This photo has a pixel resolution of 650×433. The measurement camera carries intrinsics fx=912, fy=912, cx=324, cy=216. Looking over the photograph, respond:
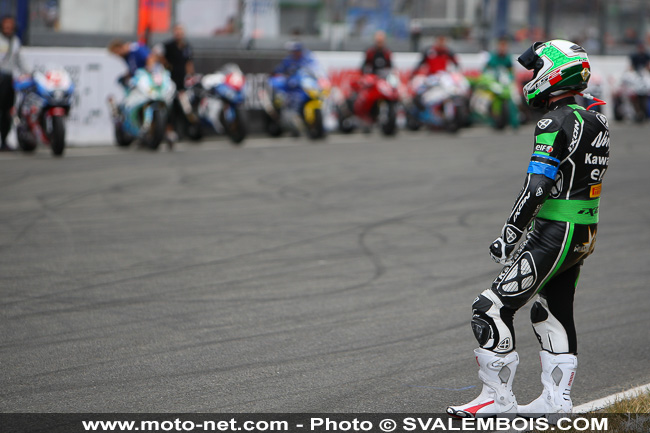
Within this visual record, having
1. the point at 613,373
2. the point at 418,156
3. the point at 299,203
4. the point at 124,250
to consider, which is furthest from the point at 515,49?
the point at 613,373

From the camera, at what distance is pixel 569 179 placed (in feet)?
13.1

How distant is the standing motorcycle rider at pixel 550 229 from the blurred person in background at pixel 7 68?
11.2 meters

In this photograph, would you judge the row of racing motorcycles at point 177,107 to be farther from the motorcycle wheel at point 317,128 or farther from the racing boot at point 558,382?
the racing boot at point 558,382

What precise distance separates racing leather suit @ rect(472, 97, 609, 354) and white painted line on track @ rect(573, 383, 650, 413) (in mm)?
561

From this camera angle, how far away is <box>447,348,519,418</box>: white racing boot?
4035mm

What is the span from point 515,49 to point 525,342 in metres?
20.1

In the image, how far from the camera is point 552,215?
403cm

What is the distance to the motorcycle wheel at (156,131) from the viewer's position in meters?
14.2

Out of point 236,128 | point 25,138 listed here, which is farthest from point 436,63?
point 25,138

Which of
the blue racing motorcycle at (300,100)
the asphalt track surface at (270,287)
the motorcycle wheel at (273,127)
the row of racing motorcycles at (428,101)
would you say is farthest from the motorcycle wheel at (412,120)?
the asphalt track surface at (270,287)

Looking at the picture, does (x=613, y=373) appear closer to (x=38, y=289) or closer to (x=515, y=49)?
(x=38, y=289)

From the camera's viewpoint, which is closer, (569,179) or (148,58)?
(569,179)

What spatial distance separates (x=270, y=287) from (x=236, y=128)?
908 centimetres

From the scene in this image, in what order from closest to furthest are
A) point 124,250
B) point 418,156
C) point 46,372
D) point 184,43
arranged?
point 46,372
point 124,250
point 418,156
point 184,43
